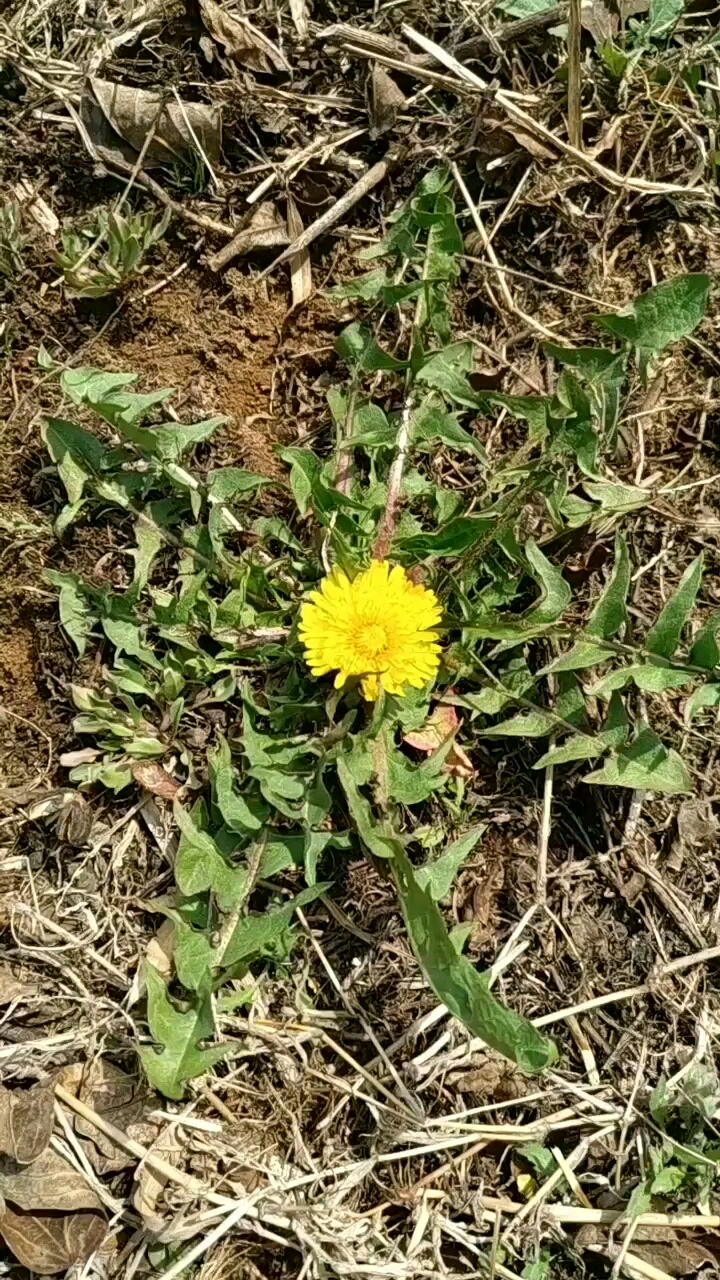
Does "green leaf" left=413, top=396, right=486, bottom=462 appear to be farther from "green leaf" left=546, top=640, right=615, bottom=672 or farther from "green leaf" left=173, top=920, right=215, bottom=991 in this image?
"green leaf" left=173, top=920, right=215, bottom=991

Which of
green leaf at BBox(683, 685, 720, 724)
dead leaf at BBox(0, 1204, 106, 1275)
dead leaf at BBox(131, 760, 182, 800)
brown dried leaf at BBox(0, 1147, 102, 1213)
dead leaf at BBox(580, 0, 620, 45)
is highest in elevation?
dead leaf at BBox(580, 0, 620, 45)

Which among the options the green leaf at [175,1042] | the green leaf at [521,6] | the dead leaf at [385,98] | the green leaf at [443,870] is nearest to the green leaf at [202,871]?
the green leaf at [175,1042]

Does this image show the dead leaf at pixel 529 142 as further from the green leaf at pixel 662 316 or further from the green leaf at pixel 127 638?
the green leaf at pixel 127 638

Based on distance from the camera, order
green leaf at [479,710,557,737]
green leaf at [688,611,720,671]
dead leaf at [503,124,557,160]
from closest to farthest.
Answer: green leaf at [688,611,720,671]
green leaf at [479,710,557,737]
dead leaf at [503,124,557,160]

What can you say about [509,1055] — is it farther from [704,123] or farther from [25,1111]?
[704,123]

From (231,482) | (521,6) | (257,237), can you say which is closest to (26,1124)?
(231,482)

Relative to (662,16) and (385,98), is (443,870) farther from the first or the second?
(662,16)

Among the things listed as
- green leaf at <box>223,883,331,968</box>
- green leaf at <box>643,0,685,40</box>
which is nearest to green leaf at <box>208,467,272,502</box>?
green leaf at <box>223,883,331,968</box>
